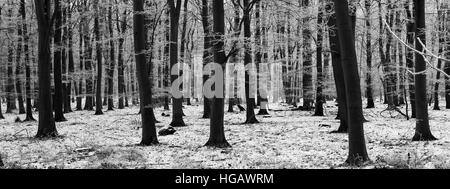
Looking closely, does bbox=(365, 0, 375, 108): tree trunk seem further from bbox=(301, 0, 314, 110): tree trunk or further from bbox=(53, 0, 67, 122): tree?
bbox=(53, 0, 67, 122): tree

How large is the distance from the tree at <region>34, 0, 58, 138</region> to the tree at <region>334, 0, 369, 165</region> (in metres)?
11.2

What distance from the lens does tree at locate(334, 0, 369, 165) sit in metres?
8.30

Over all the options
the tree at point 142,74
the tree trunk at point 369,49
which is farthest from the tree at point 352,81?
the tree trunk at point 369,49

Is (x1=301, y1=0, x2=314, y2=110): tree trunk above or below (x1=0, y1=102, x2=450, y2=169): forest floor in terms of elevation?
above

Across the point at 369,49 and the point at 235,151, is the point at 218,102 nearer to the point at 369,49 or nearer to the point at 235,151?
the point at 235,151

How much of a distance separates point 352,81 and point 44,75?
1170cm

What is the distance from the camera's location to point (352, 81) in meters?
8.31

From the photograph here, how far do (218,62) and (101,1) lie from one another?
17.8 m

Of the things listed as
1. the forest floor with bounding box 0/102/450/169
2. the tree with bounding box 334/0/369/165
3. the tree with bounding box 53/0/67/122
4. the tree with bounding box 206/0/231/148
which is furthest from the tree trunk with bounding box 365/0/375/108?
the tree with bounding box 53/0/67/122

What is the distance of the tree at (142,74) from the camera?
12.2 metres

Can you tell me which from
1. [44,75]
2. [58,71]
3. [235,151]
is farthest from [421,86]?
[58,71]

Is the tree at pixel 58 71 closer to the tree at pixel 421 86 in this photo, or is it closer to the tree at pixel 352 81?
the tree at pixel 352 81

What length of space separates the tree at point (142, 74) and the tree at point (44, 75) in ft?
15.0
